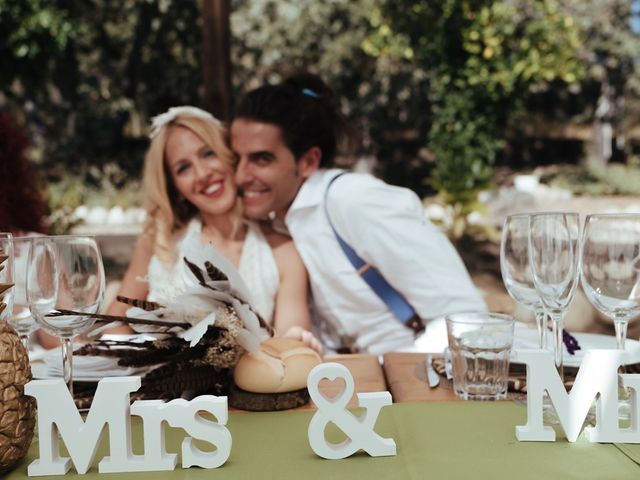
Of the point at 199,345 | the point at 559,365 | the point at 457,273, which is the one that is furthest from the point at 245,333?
the point at 457,273

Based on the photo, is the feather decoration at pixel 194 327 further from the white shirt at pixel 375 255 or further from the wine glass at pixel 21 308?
the white shirt at pixel 375 255

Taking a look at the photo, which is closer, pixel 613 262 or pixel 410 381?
pixel 613 262

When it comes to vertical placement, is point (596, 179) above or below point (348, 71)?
below

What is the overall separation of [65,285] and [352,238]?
3.91ft

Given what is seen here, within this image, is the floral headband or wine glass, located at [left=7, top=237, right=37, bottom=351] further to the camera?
the floral headband

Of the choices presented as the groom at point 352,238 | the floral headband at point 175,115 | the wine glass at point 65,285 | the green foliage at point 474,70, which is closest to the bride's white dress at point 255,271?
the groom at point 352,238

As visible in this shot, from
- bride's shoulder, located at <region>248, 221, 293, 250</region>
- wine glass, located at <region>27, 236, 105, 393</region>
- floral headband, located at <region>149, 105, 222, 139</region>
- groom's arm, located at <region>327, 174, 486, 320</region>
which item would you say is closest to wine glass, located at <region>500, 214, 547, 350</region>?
wine glass, located at <region>27, 236, 105, 393</region>

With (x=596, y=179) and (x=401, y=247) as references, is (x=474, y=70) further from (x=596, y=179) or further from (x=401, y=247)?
(x=596, y=179)

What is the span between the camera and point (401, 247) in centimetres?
202

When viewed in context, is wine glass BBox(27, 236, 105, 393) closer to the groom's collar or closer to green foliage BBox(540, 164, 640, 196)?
the groom's collar

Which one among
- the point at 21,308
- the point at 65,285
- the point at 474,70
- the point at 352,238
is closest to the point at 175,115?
the point at 352,238

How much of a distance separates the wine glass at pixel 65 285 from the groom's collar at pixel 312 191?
3.69 feet

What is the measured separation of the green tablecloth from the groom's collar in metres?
1.13

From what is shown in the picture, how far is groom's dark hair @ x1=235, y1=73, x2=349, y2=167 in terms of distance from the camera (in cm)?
218
